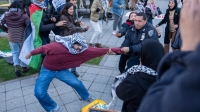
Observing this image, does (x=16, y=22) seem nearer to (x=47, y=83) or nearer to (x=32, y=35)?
(x=32, y=35)

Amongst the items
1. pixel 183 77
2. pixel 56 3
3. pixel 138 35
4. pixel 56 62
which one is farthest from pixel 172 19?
pixel 183 77

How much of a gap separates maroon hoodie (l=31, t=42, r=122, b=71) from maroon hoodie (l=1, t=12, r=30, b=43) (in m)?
1.57

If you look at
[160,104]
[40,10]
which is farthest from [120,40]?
[160,104]

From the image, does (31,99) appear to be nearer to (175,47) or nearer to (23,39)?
(23,39)

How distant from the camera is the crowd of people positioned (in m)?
0.72

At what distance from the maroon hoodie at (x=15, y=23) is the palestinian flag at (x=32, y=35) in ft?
0.51

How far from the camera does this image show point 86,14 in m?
11.0

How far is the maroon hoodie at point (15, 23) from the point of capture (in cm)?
444

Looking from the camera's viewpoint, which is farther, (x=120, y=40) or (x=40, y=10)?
(x=120, y=40)

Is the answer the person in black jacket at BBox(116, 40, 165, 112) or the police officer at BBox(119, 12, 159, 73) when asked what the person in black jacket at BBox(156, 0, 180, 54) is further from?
the person in black jacket at BBox(116, 40, 165, 112)

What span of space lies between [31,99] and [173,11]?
12.8 ft

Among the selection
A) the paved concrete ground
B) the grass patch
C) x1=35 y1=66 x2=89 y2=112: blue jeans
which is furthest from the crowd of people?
the paved concrete ground

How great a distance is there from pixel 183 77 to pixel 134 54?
9.89 ft

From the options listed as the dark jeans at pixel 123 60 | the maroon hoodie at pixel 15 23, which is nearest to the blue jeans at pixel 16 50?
the maroon hoodie at pixel 15 23
